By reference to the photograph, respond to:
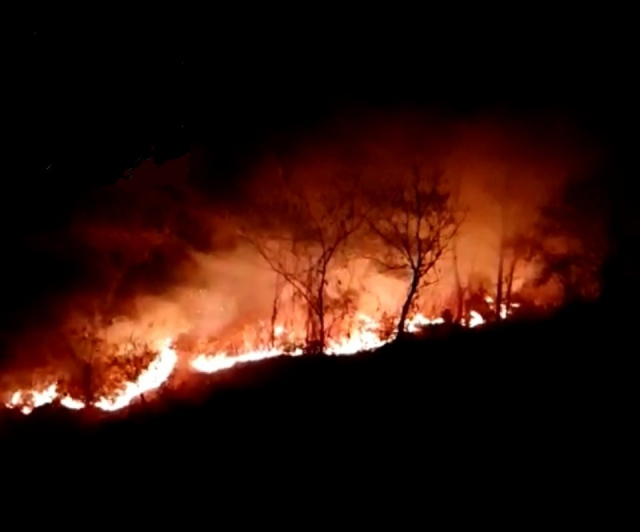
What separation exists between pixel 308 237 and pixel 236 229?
2010mm

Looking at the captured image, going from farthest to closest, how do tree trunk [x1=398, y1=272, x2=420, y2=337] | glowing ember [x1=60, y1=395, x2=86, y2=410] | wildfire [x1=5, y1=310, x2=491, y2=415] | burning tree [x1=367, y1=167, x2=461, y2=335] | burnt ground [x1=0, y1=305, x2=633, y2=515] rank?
burning tree [x1=367, y1=167, x2=461, y2=335] < tree trunk [x1=398, y1=272, x2=420, y2=337] < wildfire [x1=5, y1=310, x2=491, y2=415] < glowing ember [x1=60, y1=395, x2=86, y2=410] < burnt ground [x1=0, y1=305, x2=633, y2=515]

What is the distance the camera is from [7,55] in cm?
954

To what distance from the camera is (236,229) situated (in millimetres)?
19953

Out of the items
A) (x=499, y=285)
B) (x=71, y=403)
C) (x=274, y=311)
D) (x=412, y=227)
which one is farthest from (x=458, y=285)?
(x=71, y=403)

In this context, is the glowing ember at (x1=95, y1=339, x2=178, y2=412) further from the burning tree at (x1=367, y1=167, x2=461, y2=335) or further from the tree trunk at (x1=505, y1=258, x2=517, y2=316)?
the tree trunk at (x1=505, y1=258, x2=517, y2=316)

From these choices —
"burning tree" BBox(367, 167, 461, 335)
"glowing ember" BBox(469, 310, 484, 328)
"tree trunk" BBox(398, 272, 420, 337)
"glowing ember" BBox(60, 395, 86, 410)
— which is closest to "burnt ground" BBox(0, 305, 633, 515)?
"glowing ember" BBox(60, 395, 86, 410)

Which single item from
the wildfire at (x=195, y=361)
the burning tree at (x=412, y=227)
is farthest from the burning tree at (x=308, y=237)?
the wildfire at (x=195, y=361)

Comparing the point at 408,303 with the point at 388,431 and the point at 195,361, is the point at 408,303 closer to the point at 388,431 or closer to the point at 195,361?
the point at 195,361

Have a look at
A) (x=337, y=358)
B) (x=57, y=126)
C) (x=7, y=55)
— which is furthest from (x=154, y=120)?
(x=337, y=358)

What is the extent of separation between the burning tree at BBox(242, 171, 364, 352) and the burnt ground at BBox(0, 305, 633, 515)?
3.95 meters

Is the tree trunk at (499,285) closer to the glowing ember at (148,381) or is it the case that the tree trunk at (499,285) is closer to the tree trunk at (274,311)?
the tree trunk at (274,311)

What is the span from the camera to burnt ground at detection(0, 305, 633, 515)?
9.38 metres

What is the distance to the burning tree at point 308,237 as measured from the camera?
1877 cm

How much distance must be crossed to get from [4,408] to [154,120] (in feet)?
26.1
